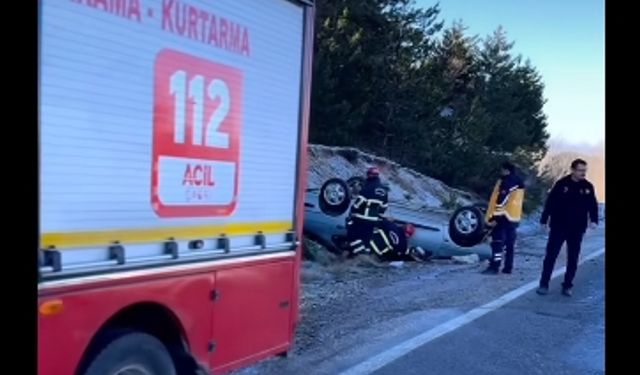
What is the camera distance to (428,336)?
23.3 feet

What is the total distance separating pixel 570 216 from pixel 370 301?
9.87 ft

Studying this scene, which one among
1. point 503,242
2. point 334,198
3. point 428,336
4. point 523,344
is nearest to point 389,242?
point 334,198

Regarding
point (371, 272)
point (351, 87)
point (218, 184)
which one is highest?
point (351, 87)

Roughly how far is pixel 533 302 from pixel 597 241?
376 inches

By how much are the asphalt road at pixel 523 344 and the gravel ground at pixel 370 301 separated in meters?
0.45

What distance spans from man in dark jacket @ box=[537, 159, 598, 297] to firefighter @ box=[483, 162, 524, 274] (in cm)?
193

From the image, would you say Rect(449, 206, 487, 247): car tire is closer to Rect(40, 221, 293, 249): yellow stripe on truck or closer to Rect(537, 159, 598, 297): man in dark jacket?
Rect(537, 159, 598, 297): man in dark jacket

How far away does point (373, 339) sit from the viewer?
274 inches

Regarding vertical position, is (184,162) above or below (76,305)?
above

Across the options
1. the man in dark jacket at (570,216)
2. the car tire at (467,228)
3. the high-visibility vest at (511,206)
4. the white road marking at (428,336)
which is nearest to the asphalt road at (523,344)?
the white road marking at (428,336)

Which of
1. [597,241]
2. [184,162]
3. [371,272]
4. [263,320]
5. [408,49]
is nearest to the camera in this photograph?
[184,162]

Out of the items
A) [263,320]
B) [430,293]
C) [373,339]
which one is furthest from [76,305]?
[430,293]

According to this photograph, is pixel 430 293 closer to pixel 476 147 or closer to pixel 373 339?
pixel 373 339

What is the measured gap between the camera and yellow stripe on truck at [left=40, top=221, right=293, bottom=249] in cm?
322
